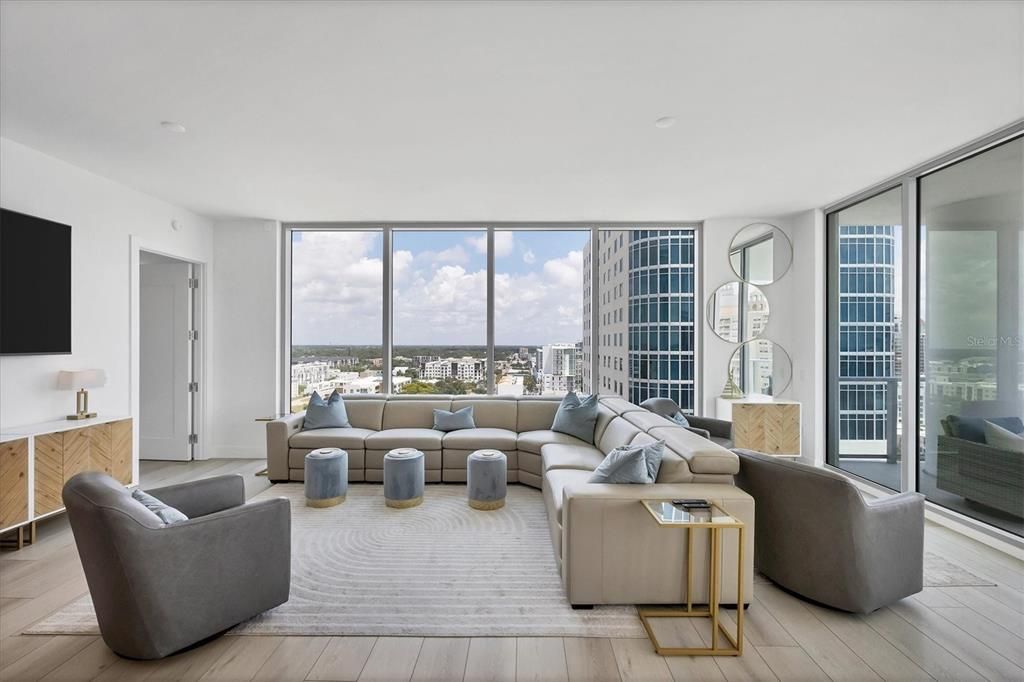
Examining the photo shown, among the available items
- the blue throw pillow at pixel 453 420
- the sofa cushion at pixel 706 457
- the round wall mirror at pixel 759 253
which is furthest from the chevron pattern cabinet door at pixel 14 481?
the round wall mirror at pixel 759 253

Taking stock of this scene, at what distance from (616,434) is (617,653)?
1918 mm

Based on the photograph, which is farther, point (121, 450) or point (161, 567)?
point (121, 450)

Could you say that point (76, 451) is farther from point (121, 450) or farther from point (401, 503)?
point (401, 503)

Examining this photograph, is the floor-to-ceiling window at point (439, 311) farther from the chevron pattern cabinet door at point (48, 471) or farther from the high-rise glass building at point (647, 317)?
the chevron pattern cabinet door at point (48, 471)

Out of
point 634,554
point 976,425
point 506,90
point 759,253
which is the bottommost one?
point 634,554

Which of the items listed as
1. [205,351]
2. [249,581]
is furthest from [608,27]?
[205,351]

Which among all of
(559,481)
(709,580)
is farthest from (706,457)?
(559,481)

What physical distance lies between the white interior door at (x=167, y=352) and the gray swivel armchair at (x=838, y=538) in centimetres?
579

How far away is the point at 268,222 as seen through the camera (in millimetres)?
5613

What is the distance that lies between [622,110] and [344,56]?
159 centimetres

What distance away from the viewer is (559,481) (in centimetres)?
314

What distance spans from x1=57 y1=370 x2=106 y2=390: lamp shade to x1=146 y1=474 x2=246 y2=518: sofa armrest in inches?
71.6

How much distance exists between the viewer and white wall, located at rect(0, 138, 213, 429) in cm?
339

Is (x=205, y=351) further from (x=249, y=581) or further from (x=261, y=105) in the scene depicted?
(x=249, y=581)
